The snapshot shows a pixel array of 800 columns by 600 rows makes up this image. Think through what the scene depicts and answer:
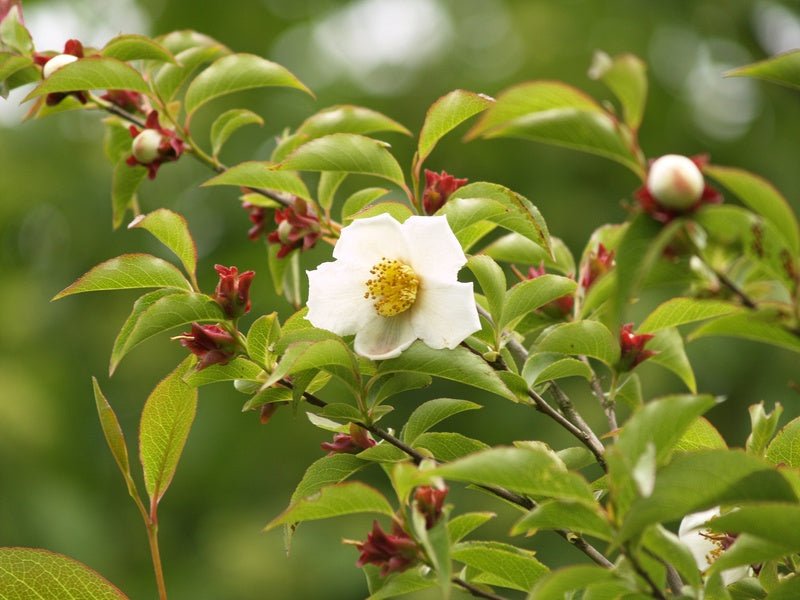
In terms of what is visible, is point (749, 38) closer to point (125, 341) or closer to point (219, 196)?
point (219, 196)

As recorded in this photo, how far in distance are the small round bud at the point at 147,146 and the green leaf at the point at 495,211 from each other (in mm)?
423

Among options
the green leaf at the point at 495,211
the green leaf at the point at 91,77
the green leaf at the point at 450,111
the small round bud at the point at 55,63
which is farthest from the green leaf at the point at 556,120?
the small round bud at the point at 55,63

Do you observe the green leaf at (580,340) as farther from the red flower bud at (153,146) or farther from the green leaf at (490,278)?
the red flower bud at (153,146)

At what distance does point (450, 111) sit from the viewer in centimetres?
115

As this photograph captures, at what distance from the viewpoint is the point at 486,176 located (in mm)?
6215

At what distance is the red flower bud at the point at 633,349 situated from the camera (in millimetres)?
1100

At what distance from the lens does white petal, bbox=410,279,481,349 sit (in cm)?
106

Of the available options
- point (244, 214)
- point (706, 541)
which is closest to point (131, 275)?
point (706, 541)

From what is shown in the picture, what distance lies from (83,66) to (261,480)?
555 cm

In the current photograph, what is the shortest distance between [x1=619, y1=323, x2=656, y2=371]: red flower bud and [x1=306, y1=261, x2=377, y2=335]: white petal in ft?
0.87

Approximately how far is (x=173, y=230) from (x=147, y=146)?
262 millimetres

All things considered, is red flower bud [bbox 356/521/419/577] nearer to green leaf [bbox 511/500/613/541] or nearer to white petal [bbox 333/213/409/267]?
green leaf [bbox 511/500/613/541]

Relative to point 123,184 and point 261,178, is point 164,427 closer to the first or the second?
point 261,178

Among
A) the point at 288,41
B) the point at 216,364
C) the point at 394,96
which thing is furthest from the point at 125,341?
the point at 288,41
